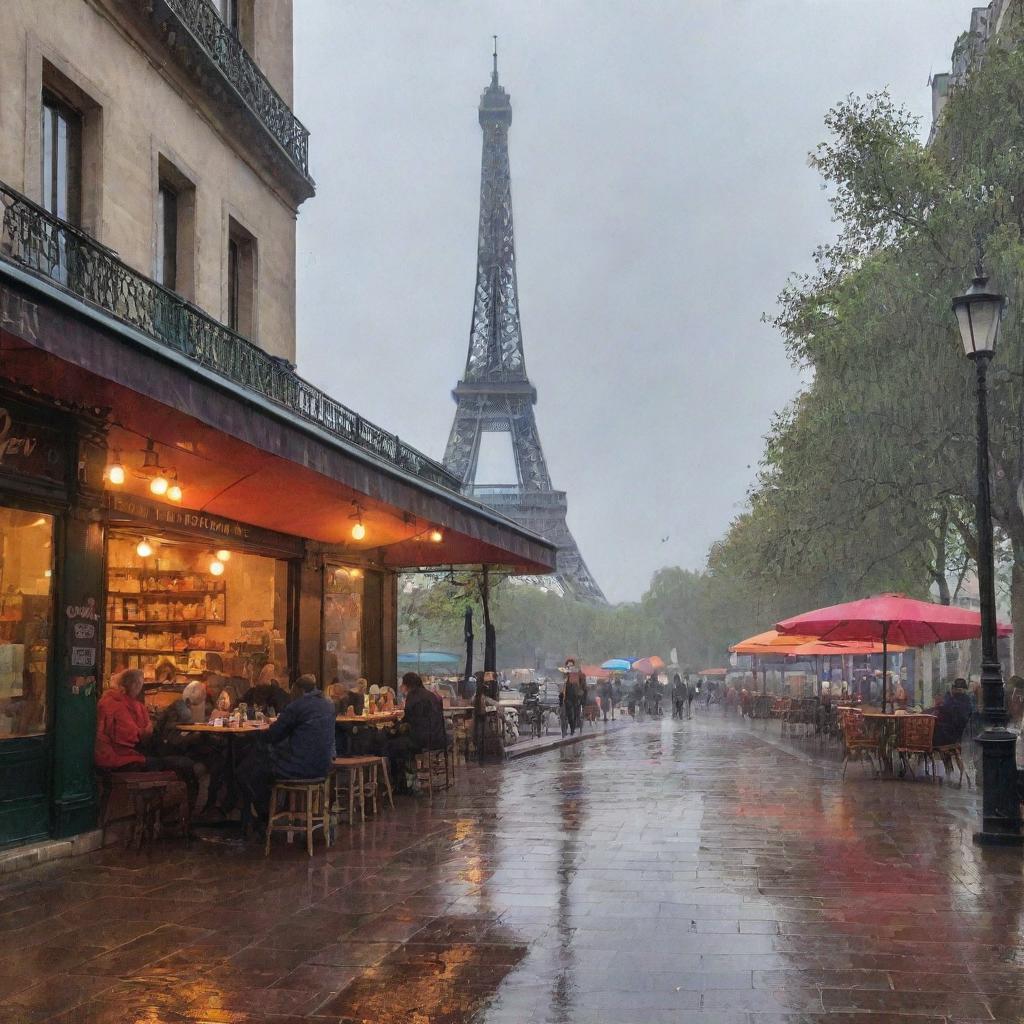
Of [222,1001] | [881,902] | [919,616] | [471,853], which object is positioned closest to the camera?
[222,1001]

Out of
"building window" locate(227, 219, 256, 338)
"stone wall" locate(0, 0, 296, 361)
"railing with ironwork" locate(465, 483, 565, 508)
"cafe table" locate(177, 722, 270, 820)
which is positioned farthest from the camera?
"railing with ironwork" locate(465, 483, 565, 508)

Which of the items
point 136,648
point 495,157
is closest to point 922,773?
point 136,648

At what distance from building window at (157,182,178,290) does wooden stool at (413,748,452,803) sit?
6.19 meters

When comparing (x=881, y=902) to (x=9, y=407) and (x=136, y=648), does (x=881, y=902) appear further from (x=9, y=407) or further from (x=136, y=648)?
(x=136, y=648)

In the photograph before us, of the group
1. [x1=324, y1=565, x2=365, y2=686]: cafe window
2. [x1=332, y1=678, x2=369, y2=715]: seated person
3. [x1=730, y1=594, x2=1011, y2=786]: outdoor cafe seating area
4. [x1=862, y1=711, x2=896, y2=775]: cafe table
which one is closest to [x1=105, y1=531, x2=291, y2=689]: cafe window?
[x1=324, y1=565, x2=365, y2=686]: cafe window

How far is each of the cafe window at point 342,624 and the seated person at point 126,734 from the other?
226 inches

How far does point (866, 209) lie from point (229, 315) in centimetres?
1153

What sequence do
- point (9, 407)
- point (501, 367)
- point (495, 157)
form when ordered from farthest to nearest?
point (495, 157), point (501, 367), point (9, 407)

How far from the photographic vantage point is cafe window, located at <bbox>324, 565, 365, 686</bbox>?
16.3 meters

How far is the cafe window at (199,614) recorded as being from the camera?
573 inches

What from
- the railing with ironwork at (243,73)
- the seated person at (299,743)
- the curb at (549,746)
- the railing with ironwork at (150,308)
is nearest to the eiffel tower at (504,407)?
the curb at (549,746)

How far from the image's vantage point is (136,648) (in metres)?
14.8

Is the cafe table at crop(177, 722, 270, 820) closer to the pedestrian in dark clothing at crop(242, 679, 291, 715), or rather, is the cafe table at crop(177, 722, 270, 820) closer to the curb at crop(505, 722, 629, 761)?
the pedestrian in dark clothing at crop(242, 679, 291, 715)

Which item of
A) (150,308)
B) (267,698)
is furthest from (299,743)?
(150,308)
